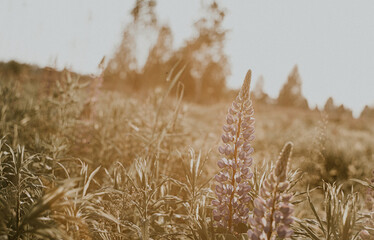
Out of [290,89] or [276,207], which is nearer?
[276,207]

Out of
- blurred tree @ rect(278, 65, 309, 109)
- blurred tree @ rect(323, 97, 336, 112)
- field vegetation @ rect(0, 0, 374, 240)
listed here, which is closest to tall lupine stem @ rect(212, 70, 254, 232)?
field vegetation @ rect(0, 0, 374, 240)

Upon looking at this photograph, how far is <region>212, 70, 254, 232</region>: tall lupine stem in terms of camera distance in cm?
143

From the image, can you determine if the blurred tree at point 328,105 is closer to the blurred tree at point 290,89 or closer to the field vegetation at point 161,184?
the field vegetation at point 161,184

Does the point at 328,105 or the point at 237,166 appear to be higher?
the point at 328,105

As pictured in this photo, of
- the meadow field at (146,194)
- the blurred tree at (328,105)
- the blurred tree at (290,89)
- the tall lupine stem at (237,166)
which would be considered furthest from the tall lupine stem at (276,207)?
the blurred tree at (290,89)

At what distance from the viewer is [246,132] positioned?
56.8 inches

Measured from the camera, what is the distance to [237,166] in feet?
4.76

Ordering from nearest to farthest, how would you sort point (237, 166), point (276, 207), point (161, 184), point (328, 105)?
1. point (276, 207)
2. point (237, 166)
3. point (161, 184)
4. point (328, 105)

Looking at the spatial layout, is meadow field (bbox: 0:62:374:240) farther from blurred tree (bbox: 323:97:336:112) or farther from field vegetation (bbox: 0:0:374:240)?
blurred tree (bbox: 323:97:336:112)

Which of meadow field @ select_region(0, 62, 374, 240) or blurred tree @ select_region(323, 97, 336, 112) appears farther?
blurred tree @ select_region(323, 97, 336, 112)

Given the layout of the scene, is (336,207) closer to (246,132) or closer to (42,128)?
(246,132)

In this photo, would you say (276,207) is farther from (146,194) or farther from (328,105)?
(328,105)

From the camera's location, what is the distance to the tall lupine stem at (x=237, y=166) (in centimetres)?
143

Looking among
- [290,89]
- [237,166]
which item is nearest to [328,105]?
[237,166]
